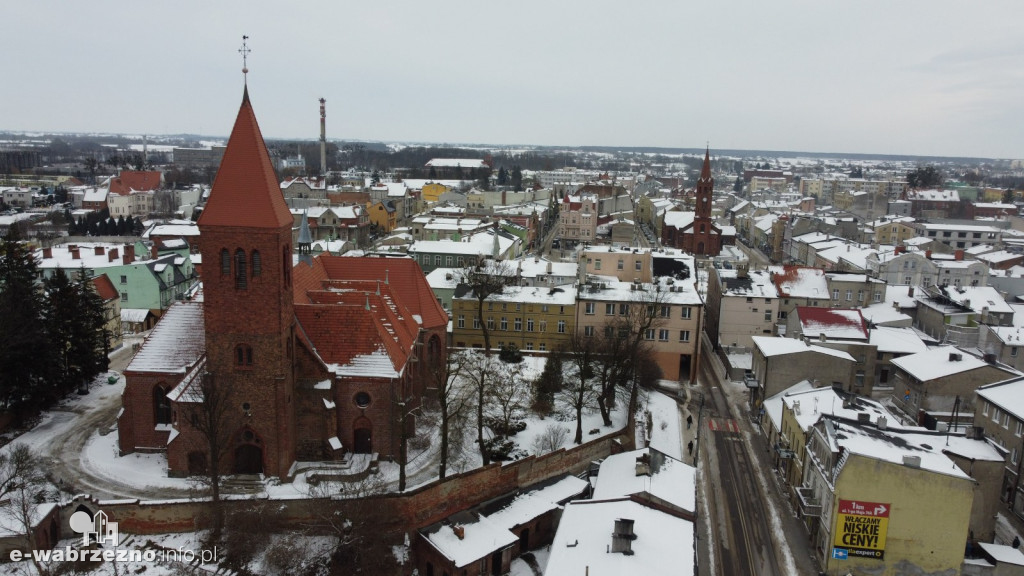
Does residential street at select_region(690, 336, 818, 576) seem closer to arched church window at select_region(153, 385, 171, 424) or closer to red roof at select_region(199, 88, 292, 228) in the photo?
red roof at select_region(199, 88, 292, 228)

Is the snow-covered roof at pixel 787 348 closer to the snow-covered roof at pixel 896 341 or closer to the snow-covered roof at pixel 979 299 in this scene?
the snow-covered roof at pixel 896 341

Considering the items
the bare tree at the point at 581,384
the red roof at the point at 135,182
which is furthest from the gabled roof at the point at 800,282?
the red roof at the point at 135,182

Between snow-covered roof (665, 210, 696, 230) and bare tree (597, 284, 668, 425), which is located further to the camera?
snow-covered roof (665, 210, 696, 230)

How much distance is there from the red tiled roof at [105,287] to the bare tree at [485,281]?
1242 inches

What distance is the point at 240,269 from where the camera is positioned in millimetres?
34469

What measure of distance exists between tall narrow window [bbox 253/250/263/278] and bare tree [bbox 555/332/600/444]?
21.0 metres

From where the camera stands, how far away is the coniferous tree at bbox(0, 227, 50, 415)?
42.0 metres

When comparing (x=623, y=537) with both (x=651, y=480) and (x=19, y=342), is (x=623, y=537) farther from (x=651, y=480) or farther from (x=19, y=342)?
(x=19, y=342)

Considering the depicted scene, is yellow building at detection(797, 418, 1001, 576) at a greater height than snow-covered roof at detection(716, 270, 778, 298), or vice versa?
snow-covered roof at detection(716, 270, 778, 298)

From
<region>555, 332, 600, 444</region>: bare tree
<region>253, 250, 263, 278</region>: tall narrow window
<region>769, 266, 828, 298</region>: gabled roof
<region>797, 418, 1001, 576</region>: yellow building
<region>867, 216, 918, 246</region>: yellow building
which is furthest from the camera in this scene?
<region>867, 216, 918, 246</region>: yellow building

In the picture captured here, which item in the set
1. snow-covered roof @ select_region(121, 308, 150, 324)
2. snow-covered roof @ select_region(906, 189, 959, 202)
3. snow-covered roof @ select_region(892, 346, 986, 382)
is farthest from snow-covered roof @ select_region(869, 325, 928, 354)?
snow-covered roof @ select_region(906, 189, 959, 202)

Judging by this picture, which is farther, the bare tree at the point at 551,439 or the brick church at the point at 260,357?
the bare tree at the point at 551,439

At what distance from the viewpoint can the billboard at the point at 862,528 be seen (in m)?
34.8

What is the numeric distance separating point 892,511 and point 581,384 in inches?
733
